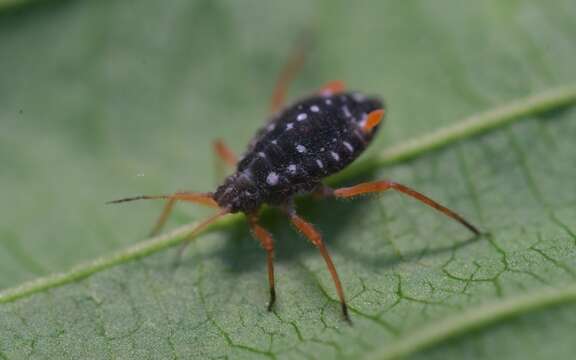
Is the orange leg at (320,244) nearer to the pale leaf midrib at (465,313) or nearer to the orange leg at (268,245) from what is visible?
the orange leg at (268,245)

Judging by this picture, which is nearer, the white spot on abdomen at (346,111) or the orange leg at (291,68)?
the white spot on abdomen at (346,111)

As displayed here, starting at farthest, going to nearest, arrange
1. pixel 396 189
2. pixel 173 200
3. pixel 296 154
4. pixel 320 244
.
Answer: pixel 173 200 < pixel 296 154 < pixel 396 189 < pixel 320 244

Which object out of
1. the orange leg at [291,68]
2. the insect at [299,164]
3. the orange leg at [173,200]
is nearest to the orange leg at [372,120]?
the insect at [299,164]

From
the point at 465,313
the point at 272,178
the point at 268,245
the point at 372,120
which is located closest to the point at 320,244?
the point at 268,245

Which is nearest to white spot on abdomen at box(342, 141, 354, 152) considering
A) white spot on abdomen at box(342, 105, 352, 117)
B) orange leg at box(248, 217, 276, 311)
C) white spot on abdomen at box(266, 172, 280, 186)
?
white spot on abdomen at box(342, 105, 352, 117)

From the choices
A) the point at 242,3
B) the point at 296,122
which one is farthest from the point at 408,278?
the point at 242,3

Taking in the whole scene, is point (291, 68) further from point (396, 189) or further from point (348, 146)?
point (396, 189)
